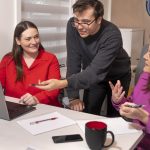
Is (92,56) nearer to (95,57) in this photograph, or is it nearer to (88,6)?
(95,57)

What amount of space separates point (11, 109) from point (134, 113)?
2.13ft

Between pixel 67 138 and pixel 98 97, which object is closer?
pixel 67 138

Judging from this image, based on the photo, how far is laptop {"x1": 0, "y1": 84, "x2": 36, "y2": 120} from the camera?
1345mm

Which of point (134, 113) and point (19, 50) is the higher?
point (19, 50)

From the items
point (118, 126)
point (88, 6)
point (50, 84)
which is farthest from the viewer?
point (88, 6)

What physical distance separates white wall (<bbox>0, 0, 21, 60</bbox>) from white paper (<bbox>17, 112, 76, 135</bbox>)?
42.9 inches

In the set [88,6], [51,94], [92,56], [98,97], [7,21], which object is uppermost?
[88,6]

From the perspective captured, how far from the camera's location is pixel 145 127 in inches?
51.0

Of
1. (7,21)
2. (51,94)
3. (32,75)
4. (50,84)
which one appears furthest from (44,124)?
(7,21)

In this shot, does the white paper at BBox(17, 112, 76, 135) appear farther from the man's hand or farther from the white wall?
the white wall

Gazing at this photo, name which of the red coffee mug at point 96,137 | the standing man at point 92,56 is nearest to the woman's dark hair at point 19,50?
the standing man at point 92,56

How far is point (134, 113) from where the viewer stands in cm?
123

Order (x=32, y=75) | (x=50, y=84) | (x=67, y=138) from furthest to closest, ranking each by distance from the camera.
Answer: (x=32, y=75) → (x=50, y=84) → (x=67, y=138)

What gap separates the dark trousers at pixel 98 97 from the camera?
7.22ft
